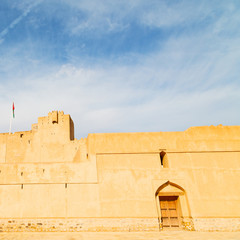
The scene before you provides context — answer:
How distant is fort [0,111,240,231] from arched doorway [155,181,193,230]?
1.7 inches

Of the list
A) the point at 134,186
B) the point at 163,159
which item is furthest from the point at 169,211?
the point at 163,159

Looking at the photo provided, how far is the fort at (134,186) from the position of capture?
1062 centimetres

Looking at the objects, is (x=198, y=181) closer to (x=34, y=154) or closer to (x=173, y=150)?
(x=173, y=150)

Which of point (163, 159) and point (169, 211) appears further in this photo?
point (163, 159)

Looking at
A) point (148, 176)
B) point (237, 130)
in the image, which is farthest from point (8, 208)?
point (237, 130)

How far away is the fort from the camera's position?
10625 millimetres

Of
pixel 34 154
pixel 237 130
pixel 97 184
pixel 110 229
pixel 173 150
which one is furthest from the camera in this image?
pixel 34 154

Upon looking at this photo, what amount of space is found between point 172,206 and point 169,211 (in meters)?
0.30

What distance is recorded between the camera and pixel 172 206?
11.7 metres

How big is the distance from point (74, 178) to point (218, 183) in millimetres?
6769

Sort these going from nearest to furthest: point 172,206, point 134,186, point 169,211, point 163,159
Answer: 1. point 134,186
2. point 169,211
3. point 172,206
4. point 163,159

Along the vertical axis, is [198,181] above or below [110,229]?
above

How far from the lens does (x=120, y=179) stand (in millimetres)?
11297

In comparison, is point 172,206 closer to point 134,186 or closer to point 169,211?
point 169,211
